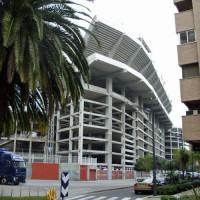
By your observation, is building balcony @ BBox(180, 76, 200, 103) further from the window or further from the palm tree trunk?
the palm tree trunk

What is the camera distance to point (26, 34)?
1237 centimetres

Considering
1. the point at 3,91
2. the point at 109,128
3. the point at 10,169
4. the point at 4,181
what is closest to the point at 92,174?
the point at 109,128

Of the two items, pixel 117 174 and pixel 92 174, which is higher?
pixel 92 174

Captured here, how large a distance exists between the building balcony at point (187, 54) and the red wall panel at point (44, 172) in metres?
38.3

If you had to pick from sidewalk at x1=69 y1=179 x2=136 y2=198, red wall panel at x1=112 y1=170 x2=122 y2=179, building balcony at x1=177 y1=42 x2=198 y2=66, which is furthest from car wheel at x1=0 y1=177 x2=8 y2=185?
red wall panel at x1=112 y1=170 x2=122 y2=179

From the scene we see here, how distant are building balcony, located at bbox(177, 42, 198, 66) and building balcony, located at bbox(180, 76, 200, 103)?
1.44 m

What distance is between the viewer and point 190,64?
859 inches

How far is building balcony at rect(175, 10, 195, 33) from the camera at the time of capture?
870 inches

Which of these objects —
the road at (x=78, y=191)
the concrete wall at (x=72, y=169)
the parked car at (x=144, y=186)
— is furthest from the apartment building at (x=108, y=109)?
the parked car at (x=144, y=186)

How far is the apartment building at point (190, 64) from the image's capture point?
20.1 m

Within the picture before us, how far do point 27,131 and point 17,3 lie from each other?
7.99 m

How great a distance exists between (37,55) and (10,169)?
24.3m

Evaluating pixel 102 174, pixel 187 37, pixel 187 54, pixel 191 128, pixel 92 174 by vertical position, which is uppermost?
pixel 187 37

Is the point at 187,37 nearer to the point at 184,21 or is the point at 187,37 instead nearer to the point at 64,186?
the point at 184,21
